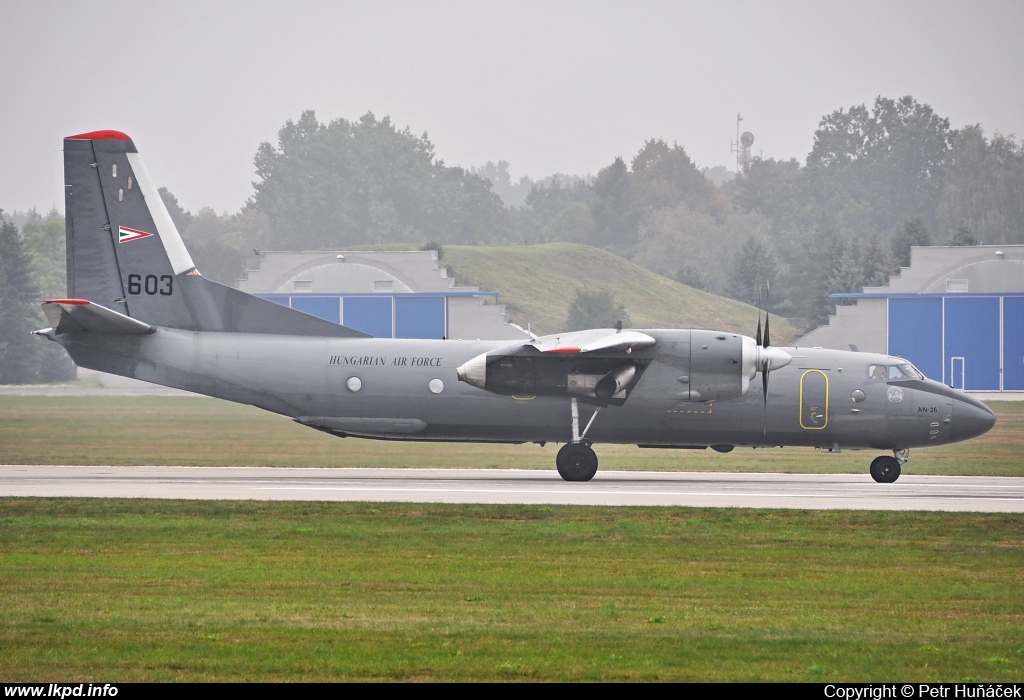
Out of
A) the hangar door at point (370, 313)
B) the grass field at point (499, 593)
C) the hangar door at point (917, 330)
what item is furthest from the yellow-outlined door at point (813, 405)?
the hangar door at point (917, 330)

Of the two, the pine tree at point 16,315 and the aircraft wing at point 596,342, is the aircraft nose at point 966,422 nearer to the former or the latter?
the aircraft wing at point 596,342

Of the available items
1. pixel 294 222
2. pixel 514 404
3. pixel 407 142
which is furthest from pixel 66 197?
pixel 407 142

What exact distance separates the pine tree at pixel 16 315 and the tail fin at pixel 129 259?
4231cm

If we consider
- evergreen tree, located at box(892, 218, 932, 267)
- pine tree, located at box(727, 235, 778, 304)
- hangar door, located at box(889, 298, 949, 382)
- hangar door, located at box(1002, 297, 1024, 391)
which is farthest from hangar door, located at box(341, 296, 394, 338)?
evergreen tree, located at box(892, 218, 932, 267)

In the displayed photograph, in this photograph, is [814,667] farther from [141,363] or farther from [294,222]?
[294,222]

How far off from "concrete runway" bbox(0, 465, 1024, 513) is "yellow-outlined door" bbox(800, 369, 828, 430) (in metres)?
1.42

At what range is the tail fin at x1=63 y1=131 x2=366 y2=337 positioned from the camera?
24.5 m

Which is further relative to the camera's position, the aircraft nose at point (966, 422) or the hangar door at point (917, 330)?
the hangar door at point (917, 330)

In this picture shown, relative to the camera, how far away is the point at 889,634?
10836 mm

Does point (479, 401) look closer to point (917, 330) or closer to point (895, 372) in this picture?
point (895, 372)

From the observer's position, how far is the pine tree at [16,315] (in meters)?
65.3

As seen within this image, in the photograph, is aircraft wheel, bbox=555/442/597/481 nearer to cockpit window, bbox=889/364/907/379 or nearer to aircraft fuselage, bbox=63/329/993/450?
aircraft fuselage, bbox=63/329/993/450
